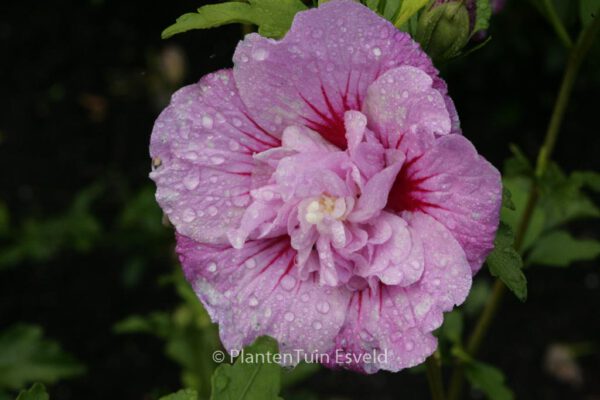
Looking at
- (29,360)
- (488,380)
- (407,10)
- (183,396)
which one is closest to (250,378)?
(183,396)

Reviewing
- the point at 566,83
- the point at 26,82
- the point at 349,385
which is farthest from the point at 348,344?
the point at 26,82

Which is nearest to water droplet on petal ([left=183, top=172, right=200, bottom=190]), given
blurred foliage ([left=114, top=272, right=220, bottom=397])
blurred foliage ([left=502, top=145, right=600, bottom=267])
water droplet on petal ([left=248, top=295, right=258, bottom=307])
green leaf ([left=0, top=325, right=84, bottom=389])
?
water droplet on petal ([left=248, top=295, right=258, bottom=307])

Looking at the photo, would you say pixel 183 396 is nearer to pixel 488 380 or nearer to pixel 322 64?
pixel 322 64

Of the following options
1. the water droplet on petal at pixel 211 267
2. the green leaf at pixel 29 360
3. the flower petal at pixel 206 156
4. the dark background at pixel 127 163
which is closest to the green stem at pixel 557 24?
the flower petal at pixel 206 156

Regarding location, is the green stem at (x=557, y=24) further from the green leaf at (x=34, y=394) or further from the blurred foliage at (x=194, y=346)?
the blurred foliage at (x=194, y=346)

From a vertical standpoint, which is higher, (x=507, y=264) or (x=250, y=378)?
(x=507, y=264)

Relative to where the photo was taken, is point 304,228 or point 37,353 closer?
point 304,228

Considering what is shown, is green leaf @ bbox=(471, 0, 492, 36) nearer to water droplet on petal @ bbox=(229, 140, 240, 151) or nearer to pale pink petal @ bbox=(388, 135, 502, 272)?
pale pink petal @ bbox=(388, 135, 502, 272)

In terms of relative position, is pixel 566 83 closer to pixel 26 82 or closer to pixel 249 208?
pixel 249 208
